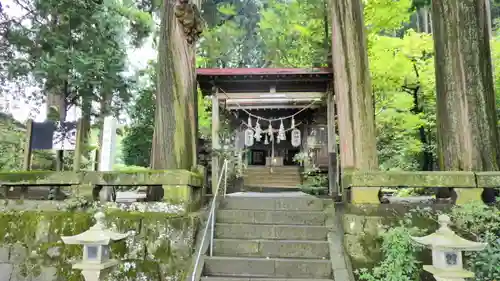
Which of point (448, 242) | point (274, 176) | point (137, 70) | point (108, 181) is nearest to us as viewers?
point (448, 242)

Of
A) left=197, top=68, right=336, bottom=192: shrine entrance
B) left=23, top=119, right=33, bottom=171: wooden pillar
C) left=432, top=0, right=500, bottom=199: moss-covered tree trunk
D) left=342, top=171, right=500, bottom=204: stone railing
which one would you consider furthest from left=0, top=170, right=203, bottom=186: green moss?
left=197, top=68, right=336, bottom=192: shrine entrance

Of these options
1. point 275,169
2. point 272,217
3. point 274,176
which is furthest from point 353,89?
point 275,169

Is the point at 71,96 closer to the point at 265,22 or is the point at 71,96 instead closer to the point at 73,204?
the point at 73,204

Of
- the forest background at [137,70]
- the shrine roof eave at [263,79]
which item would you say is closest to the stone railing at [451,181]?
the forest background at [137,70]

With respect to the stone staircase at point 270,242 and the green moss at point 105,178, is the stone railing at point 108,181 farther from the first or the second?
the stone staircase at point 270,242

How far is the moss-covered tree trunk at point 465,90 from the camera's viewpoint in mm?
5203

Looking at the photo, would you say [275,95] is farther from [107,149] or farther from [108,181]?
[108,181]

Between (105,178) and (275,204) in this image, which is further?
(275,204)

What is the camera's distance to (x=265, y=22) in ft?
69.9

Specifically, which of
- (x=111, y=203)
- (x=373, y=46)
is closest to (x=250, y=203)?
(x=111, y=203)

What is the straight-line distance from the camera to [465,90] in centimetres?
534

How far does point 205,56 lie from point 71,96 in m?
10.8

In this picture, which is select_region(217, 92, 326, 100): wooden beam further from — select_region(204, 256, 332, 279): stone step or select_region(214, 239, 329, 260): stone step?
select_region(204, 256, 332, 279): stone step

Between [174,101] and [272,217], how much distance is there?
2.77 m
